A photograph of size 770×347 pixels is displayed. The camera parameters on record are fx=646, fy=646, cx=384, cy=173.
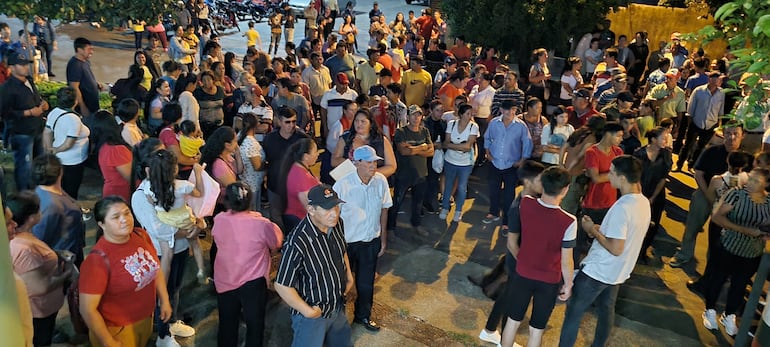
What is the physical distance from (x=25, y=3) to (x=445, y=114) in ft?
18.3

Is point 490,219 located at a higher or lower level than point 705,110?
lower

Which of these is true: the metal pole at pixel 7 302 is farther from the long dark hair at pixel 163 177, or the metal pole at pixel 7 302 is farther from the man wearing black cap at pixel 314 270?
the long dark hair at pixel 163 177

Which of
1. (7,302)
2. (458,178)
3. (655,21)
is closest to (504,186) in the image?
(458,178)

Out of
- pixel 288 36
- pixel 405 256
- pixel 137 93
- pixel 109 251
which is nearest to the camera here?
pixel 109 251

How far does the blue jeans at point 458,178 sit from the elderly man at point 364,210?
2309mm

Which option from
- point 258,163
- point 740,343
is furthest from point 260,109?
point 740,343

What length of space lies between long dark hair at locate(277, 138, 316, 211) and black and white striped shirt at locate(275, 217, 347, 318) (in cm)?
132

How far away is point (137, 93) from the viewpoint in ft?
28.4

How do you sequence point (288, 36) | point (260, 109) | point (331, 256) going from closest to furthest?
point (331, 256) < point (260, 109) < point (288, 36)

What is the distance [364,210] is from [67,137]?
329 cm

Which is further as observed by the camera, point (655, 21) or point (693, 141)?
point (655, 21)

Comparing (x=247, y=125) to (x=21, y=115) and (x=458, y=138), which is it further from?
(x=21, y=115)

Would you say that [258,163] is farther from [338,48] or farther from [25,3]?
[338,48]

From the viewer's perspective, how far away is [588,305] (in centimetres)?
493
